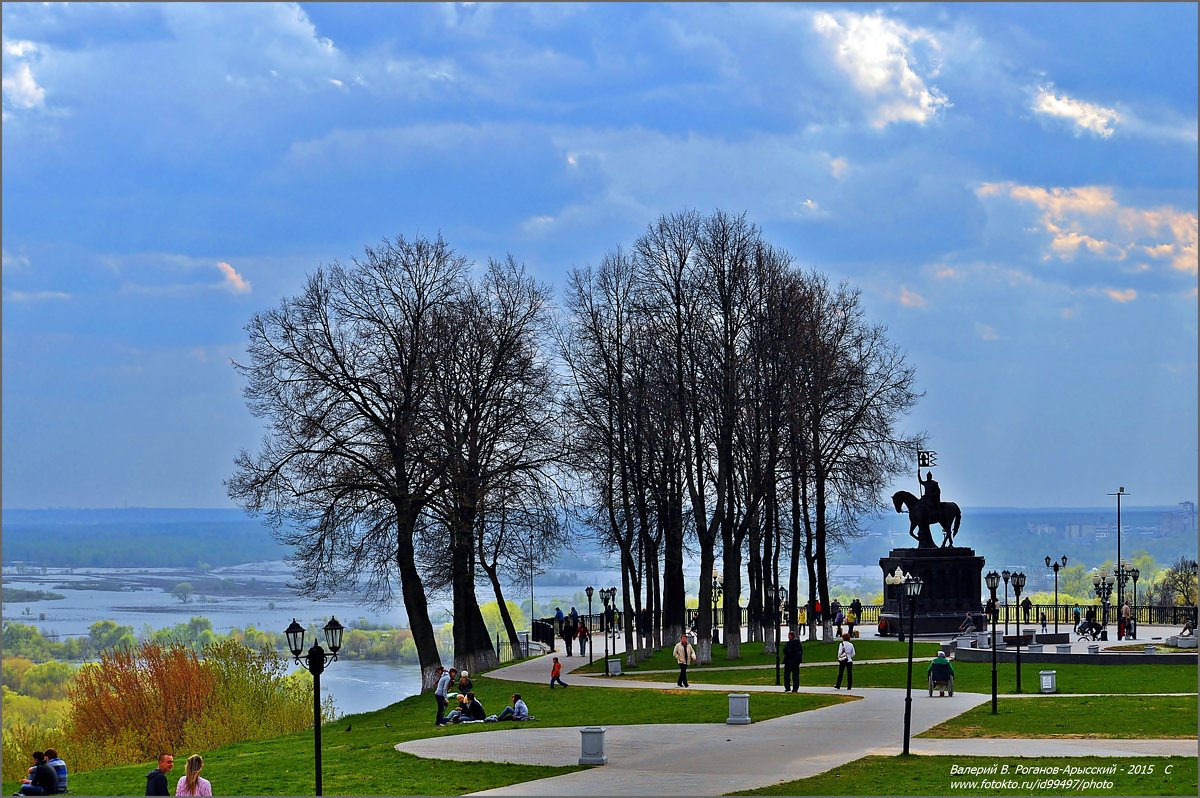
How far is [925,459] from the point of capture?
6059 cm

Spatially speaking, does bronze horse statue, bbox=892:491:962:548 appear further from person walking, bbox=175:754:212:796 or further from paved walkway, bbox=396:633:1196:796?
person walking, bbox=175:754:212:796

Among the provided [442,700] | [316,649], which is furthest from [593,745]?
[442,700]

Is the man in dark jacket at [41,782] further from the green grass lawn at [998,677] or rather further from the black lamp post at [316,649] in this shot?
the green grass lawn at [998,677]

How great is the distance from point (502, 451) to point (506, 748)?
64.4 ft

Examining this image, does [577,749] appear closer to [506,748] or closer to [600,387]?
[506,748]

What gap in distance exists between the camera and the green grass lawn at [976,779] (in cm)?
2033

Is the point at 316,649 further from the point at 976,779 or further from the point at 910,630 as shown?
the point at 910,630

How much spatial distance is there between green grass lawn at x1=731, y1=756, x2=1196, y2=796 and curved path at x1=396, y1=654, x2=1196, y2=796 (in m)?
0.69

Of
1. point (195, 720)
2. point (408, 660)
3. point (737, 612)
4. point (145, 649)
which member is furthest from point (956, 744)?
point (408, 660)

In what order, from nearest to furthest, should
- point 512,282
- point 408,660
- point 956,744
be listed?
point 956,744 → point 512,282 → point 408,660

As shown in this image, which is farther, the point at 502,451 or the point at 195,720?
the point at 195,720

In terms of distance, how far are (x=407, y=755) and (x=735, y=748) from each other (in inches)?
261

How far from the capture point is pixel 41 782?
1041 inches

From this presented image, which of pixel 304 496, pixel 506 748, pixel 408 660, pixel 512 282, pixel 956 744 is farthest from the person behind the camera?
pixel 408 660
